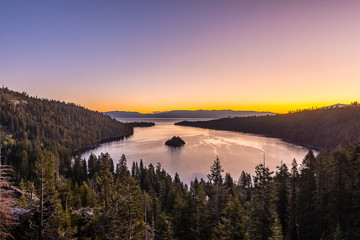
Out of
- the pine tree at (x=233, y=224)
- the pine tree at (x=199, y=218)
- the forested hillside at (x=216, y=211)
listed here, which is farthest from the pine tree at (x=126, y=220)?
the pine tree at (x=233, y=224)

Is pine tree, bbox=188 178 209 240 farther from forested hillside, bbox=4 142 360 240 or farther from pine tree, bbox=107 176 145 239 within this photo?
pine tree, bbox=107 176 145 239

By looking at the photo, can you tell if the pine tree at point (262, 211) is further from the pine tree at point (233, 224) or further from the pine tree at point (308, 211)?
the pine tree at point (308, 211)

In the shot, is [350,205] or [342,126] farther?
[342,126]

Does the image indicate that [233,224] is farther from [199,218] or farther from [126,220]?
[126,220]

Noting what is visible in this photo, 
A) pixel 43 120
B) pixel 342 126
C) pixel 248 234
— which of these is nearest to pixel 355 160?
pixel 248 234

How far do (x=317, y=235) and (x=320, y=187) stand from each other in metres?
6.84

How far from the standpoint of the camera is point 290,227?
32.7 metres

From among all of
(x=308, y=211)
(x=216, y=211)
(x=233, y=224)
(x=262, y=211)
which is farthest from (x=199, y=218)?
(x=308, y=211)

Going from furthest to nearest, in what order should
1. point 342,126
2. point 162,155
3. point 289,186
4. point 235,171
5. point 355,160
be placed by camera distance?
point 342,126, point 162,155, point 235,171, point 289,186, point 355,160

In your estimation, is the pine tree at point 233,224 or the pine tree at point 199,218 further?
the pine tree at point 199,218

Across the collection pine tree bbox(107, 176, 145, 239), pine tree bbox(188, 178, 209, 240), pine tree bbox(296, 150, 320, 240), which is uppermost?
pine tree bbox(107, 176, 145, 239)

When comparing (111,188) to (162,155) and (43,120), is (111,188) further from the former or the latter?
(43,120)

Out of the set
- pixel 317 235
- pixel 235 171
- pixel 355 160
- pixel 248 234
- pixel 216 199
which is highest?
pixel 355 160

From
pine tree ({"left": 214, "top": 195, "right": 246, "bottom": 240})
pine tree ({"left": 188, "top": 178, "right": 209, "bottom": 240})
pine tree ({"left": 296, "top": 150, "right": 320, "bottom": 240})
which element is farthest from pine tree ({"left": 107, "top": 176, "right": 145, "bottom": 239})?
pine tree ({"left": 296, "top": 150, "right": 320, "bottom": 240})
